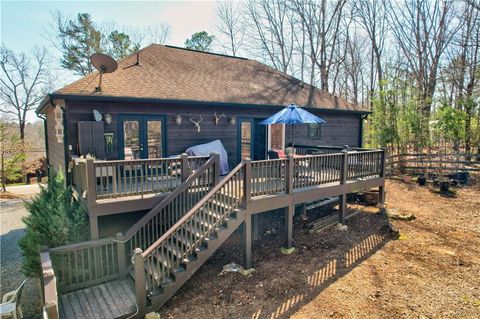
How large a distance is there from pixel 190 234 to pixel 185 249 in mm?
417

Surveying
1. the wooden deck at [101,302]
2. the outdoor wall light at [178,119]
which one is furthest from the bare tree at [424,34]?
the wooden deck at [101,302]

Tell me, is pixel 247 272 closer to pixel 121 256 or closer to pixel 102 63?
pixel 121 256

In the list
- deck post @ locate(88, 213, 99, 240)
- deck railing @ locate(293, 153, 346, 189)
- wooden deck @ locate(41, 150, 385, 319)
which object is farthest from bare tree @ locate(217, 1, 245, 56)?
deck post @ locate(88, 213, 99, 240)

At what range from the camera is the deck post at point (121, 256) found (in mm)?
5521

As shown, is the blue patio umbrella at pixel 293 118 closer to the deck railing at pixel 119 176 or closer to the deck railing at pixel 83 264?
the deck railing at pixel 119 176

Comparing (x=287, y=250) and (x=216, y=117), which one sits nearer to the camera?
(x=287, y=250)

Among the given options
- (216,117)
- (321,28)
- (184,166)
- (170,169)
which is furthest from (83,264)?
(321,28)

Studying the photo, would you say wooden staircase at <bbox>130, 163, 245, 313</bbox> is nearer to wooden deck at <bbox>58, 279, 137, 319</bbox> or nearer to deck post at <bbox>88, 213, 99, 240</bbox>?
wooden deck at <bbox>58, 279, 137, 319</bbox>

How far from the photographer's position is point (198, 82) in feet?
33.4

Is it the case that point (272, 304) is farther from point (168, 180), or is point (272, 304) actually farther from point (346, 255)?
point (168, 180)

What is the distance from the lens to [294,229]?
8.05 metres

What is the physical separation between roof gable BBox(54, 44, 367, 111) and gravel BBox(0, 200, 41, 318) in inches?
172

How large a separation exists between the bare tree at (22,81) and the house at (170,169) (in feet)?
73.7

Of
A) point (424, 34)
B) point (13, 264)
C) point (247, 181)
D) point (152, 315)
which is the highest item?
point (424, 34)
